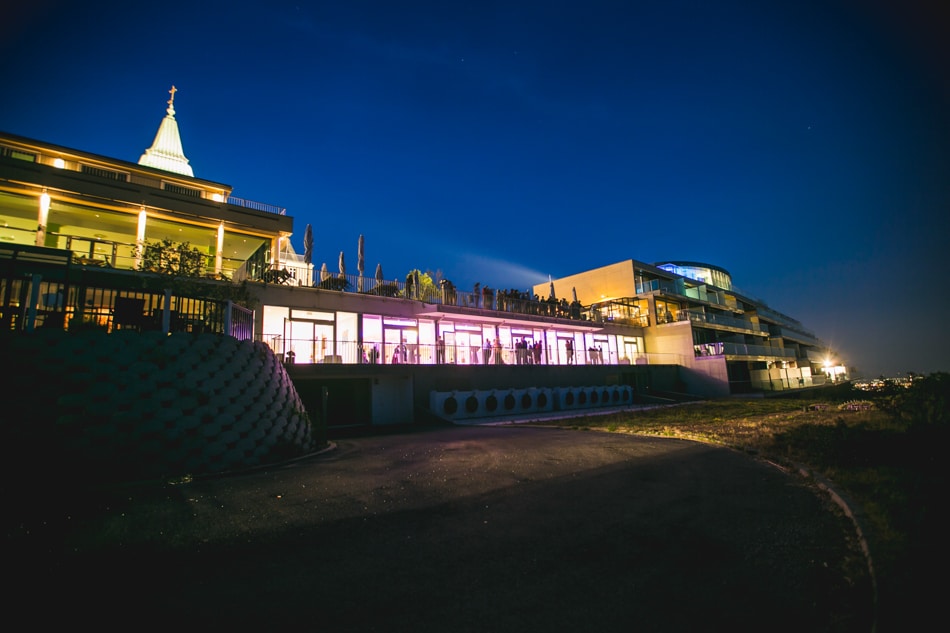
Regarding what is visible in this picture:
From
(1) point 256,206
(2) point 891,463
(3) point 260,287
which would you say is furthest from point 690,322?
(1) point 256,206

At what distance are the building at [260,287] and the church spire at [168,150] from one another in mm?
91

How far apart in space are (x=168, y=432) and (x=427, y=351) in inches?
591

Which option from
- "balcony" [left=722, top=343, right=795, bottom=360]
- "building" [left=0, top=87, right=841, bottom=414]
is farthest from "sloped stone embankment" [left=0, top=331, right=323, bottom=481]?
"balcony" [left=722, top=343, right=795, bottom=360]

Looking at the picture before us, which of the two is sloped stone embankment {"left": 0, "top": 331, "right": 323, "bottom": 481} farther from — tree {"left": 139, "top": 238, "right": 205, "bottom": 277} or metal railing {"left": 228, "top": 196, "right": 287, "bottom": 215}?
metal railing {"left": 228, "top": 196, "right": 287, "bottom": 215}

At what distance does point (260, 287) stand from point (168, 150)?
20.2m

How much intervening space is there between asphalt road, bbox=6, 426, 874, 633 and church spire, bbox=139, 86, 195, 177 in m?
31.1

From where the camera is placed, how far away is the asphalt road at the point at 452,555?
276 cm

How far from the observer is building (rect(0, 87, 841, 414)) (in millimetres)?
16344

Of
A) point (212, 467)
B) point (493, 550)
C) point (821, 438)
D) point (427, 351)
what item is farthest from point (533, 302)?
point (493, 550)

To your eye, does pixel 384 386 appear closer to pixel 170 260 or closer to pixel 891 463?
pixel 170 260

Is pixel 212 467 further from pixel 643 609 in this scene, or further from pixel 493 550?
pixel 643 609

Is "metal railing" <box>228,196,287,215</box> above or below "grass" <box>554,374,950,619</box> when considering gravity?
above

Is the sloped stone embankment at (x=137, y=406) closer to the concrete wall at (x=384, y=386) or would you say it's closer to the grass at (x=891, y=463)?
the concrete wall at (x=384, y=386)

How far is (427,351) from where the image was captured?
22.1 meters
